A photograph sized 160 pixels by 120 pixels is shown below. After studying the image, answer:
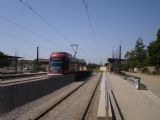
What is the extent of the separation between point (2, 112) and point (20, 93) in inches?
102

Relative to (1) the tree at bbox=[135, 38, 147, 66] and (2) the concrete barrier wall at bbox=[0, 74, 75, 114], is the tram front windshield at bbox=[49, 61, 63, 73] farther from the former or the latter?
(1) the tree at bbox=[135, 38, 147, 66]

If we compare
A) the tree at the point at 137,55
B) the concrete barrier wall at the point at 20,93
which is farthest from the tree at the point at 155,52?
the concrete barrier wall at the point at 20,93

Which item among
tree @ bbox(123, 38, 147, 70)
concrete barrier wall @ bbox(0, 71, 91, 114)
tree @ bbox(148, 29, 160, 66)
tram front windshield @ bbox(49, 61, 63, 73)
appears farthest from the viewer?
tree @ bbox(123, 38, 147, 70)

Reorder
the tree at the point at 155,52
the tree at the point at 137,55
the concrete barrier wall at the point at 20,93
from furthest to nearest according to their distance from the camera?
the tree at the point at 137,55 < the tree at the point at 155,52 < the concrete barrier wall at the point at 20,93

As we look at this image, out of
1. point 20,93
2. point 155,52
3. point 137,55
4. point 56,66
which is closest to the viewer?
point 20,93

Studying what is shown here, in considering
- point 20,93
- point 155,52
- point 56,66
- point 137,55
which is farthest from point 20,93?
point 137,55

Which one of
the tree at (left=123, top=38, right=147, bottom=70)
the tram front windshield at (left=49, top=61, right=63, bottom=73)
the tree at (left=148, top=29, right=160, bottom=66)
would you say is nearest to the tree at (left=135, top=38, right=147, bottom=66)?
the tree at (left=123, top=38, right=147, bottom=70)

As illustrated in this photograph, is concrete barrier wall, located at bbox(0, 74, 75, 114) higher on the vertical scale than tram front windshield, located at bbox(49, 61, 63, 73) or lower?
lower

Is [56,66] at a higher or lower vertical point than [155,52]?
lower

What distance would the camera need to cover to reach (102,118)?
40.8ft

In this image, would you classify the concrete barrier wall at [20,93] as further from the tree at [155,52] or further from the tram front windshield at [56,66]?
the tree at [155,52]

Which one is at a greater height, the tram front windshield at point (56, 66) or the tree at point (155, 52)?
the tree at point (155, 52)

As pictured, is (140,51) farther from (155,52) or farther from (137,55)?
(155,52)

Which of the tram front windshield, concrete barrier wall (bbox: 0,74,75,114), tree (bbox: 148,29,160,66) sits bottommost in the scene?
concrete barrier wall (bbox: 0,74,75,114)
